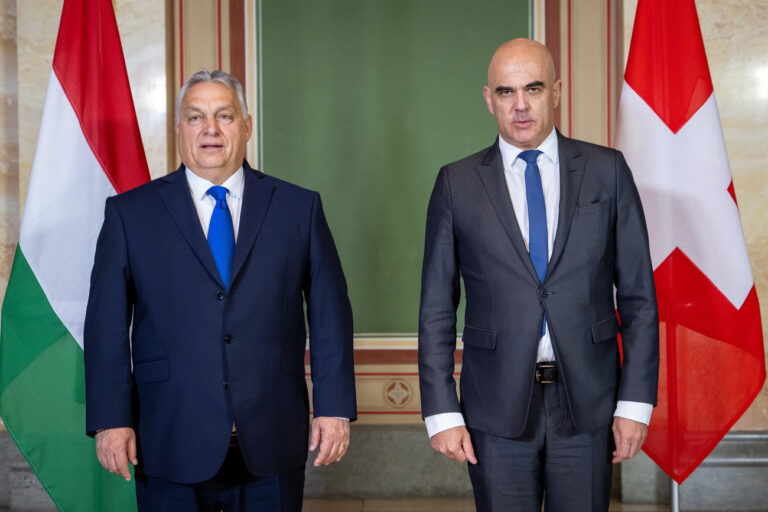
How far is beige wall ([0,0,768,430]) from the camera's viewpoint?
340 centimetres

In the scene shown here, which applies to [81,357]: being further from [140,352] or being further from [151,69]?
[151,69]

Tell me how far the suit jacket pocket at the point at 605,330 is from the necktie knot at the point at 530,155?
0.45 meters

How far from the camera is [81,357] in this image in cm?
254

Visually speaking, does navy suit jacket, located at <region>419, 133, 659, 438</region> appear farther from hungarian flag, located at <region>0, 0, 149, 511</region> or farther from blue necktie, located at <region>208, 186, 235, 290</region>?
hungarian flag, located at <region>0, 0, 149, 511</region>

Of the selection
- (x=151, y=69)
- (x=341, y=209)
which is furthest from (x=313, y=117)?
(x=151, y=69)

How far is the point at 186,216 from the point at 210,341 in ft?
1.07

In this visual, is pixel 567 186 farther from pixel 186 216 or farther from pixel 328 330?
pixel 186 216

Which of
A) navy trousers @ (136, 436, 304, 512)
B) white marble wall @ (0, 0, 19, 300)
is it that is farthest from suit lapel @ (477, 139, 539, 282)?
white marble wall @ (0, 0, 19, 300)

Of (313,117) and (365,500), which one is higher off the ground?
(313,117)

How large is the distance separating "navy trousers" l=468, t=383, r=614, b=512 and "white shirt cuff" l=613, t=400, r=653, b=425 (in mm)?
69

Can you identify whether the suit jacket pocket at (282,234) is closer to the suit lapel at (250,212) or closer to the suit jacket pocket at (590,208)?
the suit lapel at (250,212)

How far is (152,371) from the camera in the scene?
5.86 ft

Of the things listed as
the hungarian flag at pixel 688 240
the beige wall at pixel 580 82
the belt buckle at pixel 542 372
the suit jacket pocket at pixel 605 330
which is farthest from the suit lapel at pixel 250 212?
the beige wall at pixel 580 82

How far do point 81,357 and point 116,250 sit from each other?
2.96 ft
